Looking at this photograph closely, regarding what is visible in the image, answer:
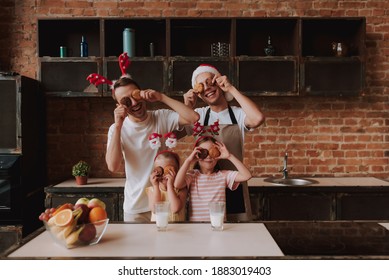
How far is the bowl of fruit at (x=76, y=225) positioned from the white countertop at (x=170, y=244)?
0.03m

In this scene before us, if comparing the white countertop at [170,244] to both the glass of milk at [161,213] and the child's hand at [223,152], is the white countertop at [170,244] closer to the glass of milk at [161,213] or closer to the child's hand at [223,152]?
the glass of milk at [161,213]

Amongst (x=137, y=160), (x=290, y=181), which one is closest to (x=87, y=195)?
(x=137, y=160)

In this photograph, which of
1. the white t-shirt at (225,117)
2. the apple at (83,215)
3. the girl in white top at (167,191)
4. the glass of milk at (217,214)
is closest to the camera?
the apple at (83,215)

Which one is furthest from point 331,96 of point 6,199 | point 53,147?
point 6,199

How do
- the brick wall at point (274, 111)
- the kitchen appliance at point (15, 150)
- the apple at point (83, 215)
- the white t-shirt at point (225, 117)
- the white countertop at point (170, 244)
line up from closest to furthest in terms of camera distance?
the white countertop at point (170, 244), the apple at point (83, 215), the white t-shirt at point (225, 117), the kitchen appliance at point (15, 150), the brick wall at point (274, 111)

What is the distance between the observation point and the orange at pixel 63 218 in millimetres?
1536

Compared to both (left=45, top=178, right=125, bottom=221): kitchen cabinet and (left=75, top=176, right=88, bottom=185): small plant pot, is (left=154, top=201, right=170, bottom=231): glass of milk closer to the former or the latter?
(left=45, top=178, right=125, bottom=221): kitchen cabinet

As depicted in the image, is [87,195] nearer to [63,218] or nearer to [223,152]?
[223,152]

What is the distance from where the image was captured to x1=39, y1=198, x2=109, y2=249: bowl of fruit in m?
1.54

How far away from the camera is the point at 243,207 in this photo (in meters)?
2.39

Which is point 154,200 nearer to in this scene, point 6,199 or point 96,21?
point 6,199

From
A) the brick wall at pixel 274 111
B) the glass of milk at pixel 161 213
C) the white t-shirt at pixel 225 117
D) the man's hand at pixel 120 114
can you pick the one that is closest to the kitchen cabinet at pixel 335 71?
the brick wall at pixel 274 111

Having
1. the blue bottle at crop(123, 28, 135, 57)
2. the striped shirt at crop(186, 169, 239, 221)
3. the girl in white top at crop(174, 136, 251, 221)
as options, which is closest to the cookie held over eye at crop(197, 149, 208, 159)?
the girl in white top at crop(174, 136, 251, 221)
